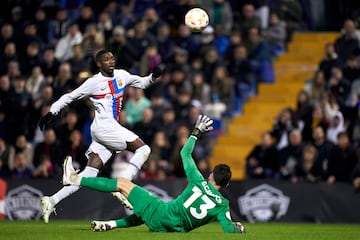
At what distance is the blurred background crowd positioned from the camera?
21938mm

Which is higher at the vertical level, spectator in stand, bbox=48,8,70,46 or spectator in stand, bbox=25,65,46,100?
spectator in stand, bbox=48,8,70,46

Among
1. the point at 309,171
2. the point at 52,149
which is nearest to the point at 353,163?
the point at 309,171

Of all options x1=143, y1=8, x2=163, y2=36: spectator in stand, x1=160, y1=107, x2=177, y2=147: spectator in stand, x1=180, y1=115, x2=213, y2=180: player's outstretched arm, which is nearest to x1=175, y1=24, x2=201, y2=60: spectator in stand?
x1=143, y1=8, x2=163, y2=36: spectator in stand

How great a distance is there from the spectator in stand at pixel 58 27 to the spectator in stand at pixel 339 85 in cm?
705

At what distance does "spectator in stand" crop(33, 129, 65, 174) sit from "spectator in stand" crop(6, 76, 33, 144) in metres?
1.25

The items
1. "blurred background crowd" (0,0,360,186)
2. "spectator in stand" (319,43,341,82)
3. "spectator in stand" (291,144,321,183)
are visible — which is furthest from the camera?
"spectator in stand" (319,43,341,82)

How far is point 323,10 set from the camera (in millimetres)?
27359

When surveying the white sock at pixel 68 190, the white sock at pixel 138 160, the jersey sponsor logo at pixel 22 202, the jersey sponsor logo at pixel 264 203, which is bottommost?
the jersey sponsor logo at pixel 264 203

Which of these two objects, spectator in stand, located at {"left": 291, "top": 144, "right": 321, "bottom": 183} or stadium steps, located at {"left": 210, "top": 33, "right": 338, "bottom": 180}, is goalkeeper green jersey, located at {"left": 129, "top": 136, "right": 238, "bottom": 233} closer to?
spectator in stand, located at {"left": 291, "top": 144, "right": 321, "bottom": 183}

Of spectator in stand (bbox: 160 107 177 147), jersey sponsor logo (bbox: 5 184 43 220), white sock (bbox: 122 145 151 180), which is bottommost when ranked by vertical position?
jersey sponsor logo (bbox: 5 184 43 220)

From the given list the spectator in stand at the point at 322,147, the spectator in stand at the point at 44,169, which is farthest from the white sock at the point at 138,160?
the spectator in stand at the point at 44,169

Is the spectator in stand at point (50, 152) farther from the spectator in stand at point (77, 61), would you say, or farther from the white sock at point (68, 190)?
the white sock at point (68, 190)

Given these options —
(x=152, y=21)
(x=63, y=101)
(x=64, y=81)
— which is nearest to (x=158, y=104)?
(x=64, y=81)

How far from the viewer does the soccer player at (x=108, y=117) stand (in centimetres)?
1592
